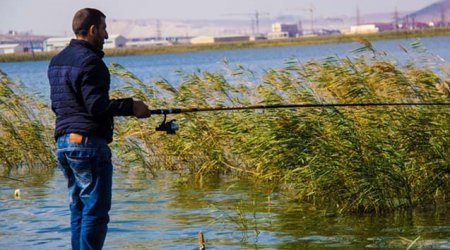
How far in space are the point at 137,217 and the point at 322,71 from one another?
2840 mm

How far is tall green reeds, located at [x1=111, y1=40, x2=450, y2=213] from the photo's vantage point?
10.7m

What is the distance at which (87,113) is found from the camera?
676cm

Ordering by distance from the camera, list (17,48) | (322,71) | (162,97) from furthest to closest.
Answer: (17,48)
(162,97)
(322,71)

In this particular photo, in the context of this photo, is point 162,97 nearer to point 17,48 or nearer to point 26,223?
point 26,223

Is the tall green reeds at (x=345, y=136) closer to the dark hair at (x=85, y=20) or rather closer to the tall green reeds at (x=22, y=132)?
the tall green reeds at (x=22, y=132)

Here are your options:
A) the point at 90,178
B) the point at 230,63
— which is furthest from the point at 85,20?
the point at 230,63

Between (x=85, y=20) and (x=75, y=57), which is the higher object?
(x=85, y=20)

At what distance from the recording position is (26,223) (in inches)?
452

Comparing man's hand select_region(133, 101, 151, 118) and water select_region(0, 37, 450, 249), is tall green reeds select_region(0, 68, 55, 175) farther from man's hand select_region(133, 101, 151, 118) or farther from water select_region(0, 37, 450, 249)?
man's hand select_region(133, 101, 151, 118)

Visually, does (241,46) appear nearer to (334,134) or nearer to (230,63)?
(230,63)

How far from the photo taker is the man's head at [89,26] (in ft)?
22.5

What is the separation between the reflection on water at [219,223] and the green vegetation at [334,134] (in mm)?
289

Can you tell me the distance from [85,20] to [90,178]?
1070mm

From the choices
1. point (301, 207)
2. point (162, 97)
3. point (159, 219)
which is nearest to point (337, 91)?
point (301, 207)
